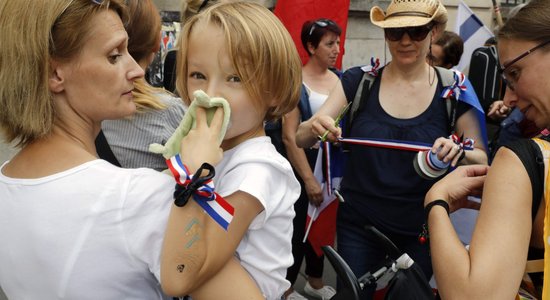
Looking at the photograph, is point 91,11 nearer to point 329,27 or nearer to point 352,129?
point 352,129

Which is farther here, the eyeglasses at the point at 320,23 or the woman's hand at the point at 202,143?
the eyeglasses at the point at 320,23

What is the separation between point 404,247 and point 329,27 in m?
2.32

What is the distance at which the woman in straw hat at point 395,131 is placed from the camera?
9.10ft

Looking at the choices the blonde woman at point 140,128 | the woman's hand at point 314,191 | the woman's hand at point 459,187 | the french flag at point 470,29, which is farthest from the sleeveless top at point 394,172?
the french flag at point 470,29

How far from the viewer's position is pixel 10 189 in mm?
1214

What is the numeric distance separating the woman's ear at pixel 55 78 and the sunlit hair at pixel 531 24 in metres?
1.28

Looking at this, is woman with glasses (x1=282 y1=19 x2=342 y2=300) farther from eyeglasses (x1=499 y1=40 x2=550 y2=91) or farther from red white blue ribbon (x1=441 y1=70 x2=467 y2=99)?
eyeglasses (x1=499 y1=40 x2=550 y2=91)

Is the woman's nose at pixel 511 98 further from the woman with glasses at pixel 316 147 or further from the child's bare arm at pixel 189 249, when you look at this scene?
the woman with glasses at pixel 316 147

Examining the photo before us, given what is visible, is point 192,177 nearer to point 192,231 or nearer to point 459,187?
point 192,231

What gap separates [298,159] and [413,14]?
139 centimetres

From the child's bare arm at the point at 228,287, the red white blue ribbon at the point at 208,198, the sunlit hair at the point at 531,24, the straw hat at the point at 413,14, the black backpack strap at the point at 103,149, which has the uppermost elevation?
the sunlit hair at the point at 531,24

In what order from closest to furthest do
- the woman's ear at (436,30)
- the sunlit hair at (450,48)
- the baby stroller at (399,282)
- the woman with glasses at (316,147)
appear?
the baby stroller at (399,282) < the woman's ear at (436,30) < the woman with glasses at (316,147) < the sunlit hair at (450,48)

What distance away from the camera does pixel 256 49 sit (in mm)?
1333

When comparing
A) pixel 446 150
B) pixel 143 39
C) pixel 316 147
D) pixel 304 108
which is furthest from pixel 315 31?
pixel 143 39
